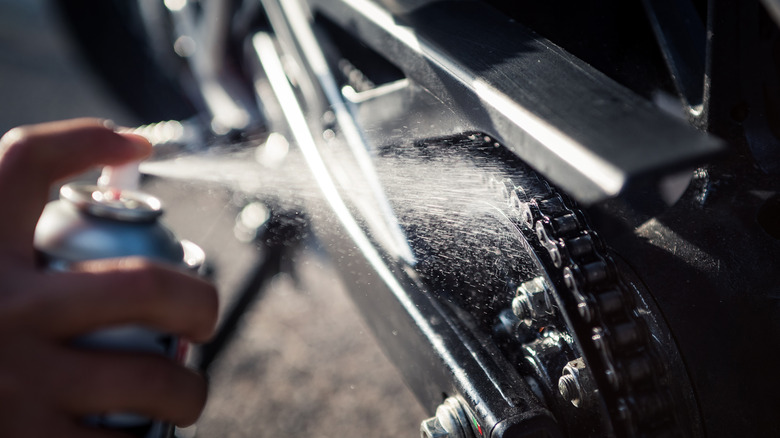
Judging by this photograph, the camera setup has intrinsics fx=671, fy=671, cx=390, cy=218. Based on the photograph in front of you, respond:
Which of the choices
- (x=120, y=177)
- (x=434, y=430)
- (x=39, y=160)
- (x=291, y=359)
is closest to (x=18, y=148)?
(x=39, y=160)

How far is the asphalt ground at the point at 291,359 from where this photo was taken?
1627 millimetres

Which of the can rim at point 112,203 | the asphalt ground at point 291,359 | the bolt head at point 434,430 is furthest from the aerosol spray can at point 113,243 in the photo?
the asphalt ground at point 291,359

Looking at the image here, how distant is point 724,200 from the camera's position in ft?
2.32

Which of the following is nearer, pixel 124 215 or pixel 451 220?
pixel 124 215

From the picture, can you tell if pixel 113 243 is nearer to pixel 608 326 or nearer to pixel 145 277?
pixel 145 277

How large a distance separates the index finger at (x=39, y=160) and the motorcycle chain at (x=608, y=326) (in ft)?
1.44

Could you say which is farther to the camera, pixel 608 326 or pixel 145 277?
pixel 608 326

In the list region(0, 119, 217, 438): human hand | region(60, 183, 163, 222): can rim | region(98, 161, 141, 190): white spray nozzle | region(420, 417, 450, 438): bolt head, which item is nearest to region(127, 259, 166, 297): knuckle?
region(0, 119, 217, 438): human hand

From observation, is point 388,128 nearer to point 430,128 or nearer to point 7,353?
point 430,128

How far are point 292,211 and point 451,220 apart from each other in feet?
1.70

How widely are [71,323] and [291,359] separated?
4.48 ft

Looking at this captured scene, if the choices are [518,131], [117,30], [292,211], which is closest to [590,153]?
[518,131]

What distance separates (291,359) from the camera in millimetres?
1828

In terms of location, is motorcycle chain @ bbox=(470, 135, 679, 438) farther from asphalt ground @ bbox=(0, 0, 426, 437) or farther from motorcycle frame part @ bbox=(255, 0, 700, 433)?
asphalt ground @ bbox=(0, 0, 426, 437)
